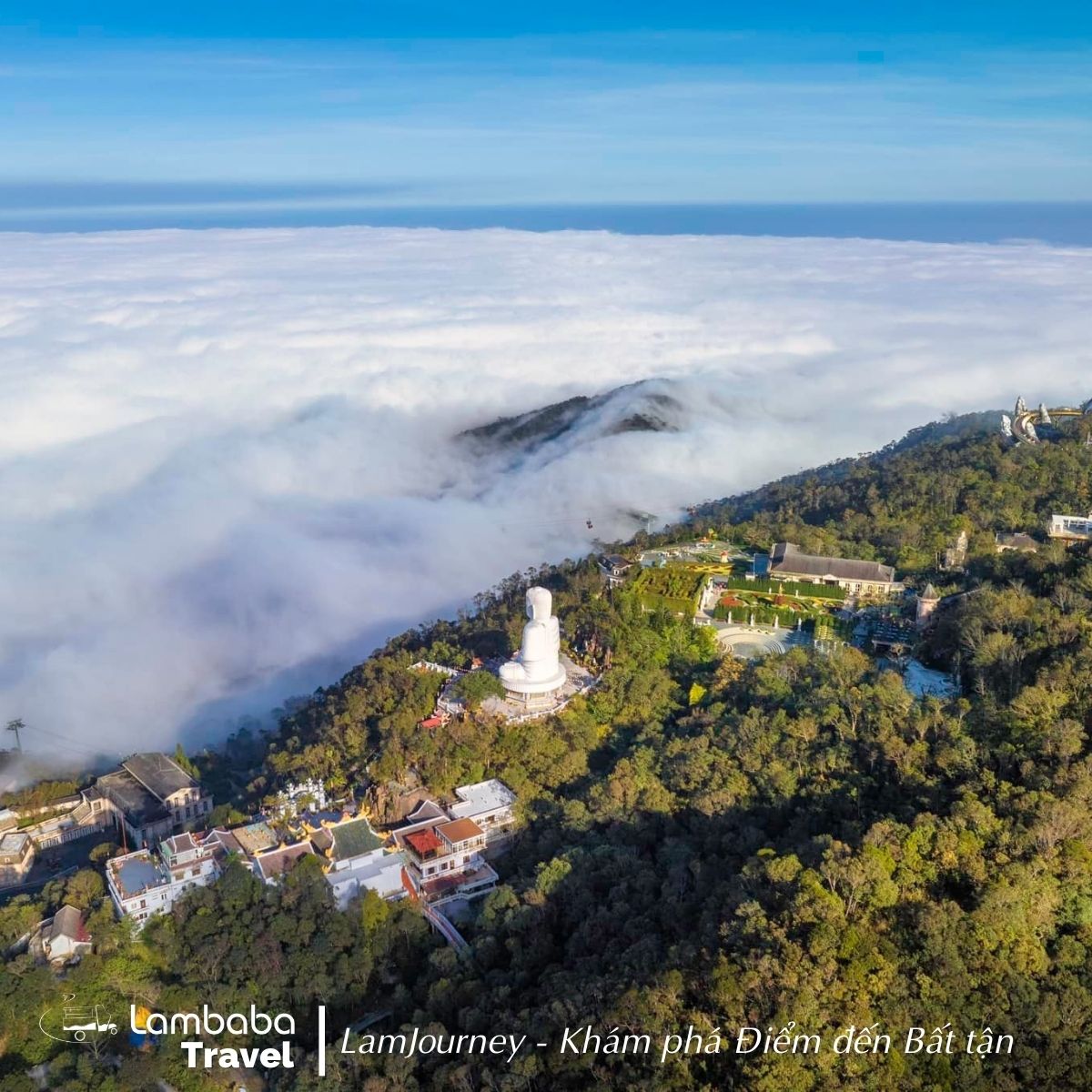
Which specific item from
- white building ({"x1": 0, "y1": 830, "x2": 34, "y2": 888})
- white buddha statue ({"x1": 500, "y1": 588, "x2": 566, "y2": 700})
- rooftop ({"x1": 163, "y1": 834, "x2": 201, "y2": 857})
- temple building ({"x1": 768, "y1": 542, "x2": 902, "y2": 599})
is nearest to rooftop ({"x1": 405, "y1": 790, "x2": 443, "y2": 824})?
white buddha statue ({"x1": 500, "y1": 588, "x2": 566, "y2": 700})

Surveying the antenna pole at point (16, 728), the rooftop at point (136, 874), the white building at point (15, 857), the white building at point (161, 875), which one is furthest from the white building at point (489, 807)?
the antenna pole at point (16, 728)

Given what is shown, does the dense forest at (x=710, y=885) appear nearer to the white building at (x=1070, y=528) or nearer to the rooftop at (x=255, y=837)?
the rooftop at (x=255, y=837)

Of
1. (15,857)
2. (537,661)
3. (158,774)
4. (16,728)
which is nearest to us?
(15,857)

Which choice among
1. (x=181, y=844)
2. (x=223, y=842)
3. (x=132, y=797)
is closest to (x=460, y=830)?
(x=223, y=842)

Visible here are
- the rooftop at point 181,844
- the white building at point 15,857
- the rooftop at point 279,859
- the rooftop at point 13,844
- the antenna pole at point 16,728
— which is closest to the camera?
→ the rooftop at point 279,859

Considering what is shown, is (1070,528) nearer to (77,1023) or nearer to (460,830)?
(460,830)

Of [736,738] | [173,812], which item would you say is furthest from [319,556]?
[736,738]

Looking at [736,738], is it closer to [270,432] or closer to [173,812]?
[173,812]
